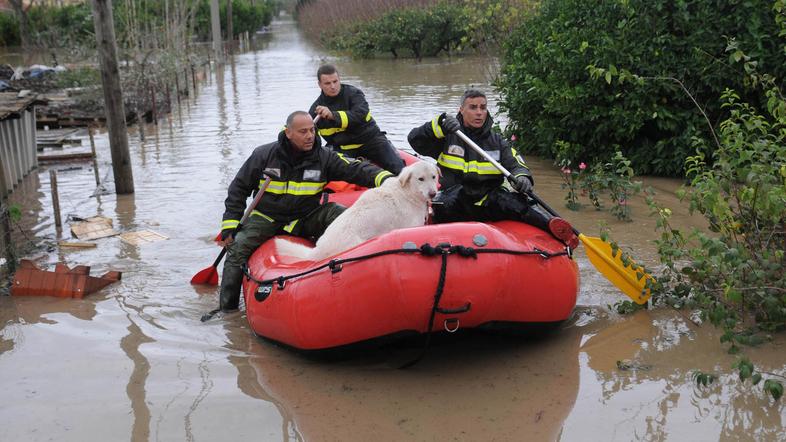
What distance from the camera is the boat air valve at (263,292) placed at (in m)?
5.28

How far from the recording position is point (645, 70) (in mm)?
9477

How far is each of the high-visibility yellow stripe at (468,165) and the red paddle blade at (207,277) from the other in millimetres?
2262

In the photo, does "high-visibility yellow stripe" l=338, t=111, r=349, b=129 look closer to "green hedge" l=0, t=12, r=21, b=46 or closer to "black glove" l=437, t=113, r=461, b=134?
"black glove" l=437, t=113, r=461, b=134

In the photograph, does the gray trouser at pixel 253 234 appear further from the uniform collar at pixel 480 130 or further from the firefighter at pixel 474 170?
the uniform collar at pixel 480 130

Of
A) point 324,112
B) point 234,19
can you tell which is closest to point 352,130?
point 324,112

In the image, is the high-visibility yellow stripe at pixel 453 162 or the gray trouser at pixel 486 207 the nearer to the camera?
the gray trouser at pixel 486 207

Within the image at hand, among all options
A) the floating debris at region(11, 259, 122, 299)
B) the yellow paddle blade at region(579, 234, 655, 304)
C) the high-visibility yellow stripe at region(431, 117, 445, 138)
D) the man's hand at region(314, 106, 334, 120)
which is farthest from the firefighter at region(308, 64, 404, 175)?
the yellow paddle blade at region(579, 234, 655, 304)

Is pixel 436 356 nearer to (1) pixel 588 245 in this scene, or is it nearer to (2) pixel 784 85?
(1) pixel 588 245

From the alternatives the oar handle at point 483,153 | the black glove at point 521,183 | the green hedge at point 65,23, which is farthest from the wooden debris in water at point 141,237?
the green hedge at point 65,23

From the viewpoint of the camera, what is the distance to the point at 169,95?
1883 centimetres

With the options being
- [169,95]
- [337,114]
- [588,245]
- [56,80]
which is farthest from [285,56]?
[588,245]

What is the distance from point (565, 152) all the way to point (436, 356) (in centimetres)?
522

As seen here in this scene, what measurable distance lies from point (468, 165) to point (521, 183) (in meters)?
0.58

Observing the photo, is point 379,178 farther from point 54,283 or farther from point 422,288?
point 54,283
